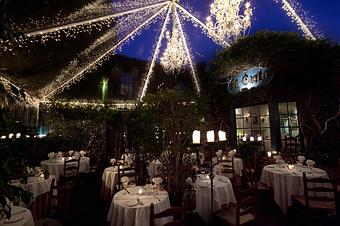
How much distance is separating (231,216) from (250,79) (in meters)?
Result: 7.89

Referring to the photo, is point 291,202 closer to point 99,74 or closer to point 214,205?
point 214,205

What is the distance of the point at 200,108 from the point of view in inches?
167

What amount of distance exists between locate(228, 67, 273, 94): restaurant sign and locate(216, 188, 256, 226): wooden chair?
273 inches

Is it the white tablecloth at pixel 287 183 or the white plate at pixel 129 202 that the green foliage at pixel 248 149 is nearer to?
the white tablecloth at pixel 287 183

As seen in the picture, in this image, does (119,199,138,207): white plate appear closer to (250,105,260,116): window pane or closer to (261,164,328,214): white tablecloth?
(261,164,328,214): white tablecloth

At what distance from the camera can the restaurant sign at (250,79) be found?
9.36 meters

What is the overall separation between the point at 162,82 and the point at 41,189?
11.6m

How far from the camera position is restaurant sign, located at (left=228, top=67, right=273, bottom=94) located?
9.36 metres

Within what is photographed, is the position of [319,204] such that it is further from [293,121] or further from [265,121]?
[265,121]

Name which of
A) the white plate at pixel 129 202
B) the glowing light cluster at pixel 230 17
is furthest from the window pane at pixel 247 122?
the white plate at pixel 129 202

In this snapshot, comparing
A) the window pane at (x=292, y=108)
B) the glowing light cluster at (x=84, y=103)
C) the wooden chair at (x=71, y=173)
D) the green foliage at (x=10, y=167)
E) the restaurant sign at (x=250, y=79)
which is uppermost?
the restaurant sign at (x=250, y=79)

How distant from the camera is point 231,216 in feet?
11.7

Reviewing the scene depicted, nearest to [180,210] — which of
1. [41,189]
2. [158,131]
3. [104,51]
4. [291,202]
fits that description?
[158,131]

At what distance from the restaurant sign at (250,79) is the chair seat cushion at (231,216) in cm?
688
